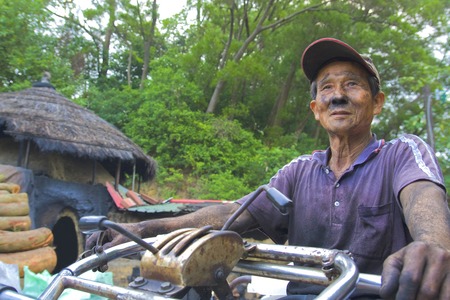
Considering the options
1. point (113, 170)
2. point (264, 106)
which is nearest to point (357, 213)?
point (113, 170)

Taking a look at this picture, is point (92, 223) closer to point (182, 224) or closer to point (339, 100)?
point (182, 224)

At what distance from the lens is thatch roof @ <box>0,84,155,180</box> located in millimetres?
9242

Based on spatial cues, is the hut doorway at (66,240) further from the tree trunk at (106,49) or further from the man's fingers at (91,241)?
the tree trunk at (106,49)

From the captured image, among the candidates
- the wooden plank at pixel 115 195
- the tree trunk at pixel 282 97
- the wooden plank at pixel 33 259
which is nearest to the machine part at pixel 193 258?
the wooden plank at pixel 33 259

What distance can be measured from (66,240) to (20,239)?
5.51m

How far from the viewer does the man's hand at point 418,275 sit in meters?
0.94

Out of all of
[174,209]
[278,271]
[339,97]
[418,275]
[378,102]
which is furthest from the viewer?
[174,209]

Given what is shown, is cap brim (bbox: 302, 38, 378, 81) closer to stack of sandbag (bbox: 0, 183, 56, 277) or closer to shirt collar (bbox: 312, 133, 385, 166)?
shirt collar (bbox: 312, 133, 385, 166)

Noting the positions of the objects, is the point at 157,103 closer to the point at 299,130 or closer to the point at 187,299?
the point at 299,130

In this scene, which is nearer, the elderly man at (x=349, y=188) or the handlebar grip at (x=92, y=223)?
the handlebar grip at (x=92, y=223)

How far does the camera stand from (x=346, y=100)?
205 cm

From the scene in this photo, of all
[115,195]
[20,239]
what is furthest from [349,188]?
[115,195]

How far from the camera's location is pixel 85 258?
1602mm

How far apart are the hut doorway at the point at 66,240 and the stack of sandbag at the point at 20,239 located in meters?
4.26
